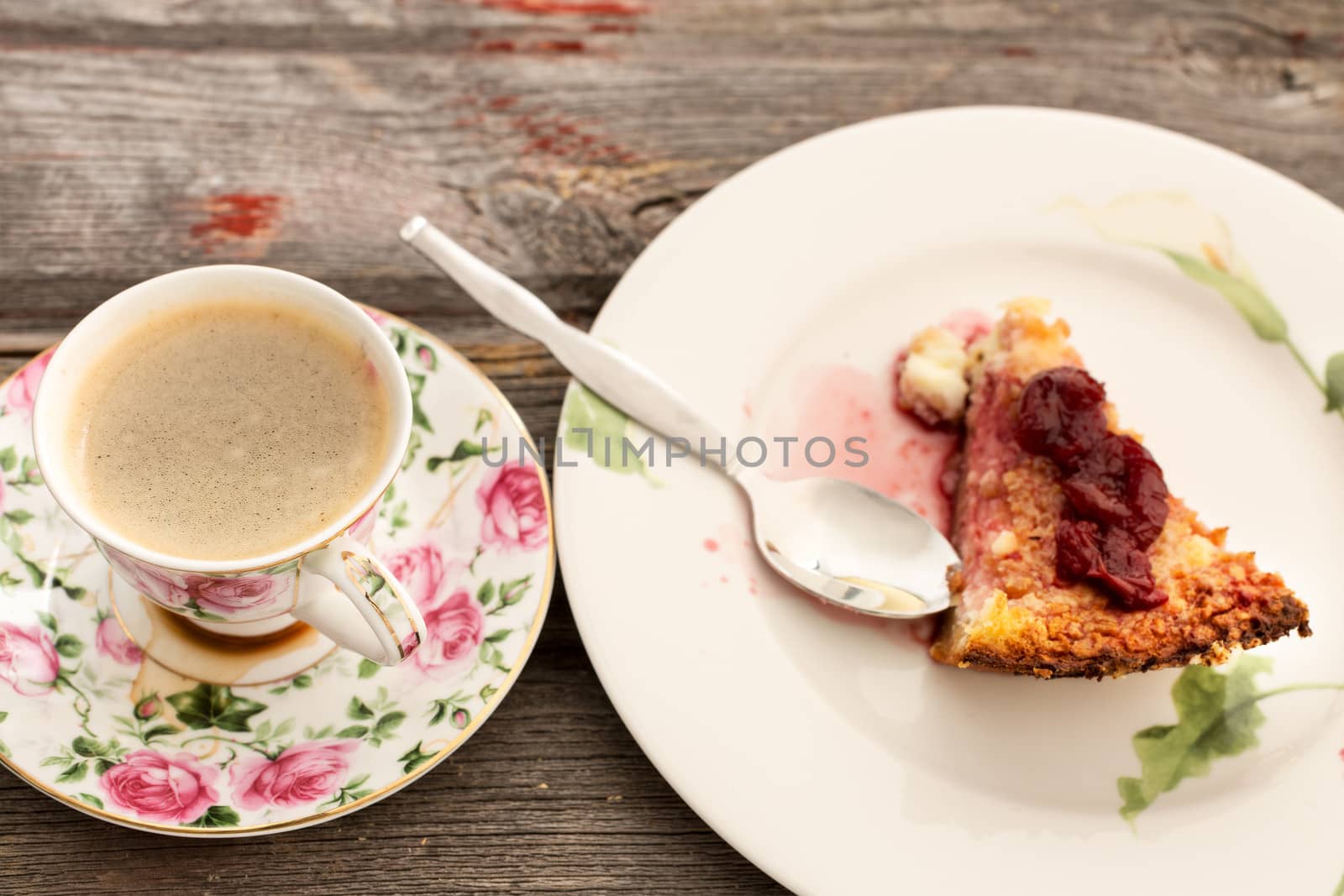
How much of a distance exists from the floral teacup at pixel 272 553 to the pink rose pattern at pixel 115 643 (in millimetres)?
208

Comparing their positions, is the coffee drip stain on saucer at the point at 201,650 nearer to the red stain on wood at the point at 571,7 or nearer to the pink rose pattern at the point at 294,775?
the pink rose pattern at the point at 294,775

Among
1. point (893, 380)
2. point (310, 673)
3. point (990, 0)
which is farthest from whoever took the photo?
point (990, 0)

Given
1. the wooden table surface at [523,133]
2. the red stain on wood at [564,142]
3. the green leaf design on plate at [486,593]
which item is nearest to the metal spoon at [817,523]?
the wooden table surface at [523,133]

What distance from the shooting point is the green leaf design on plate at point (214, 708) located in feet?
6.09

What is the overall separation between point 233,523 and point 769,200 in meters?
1.40

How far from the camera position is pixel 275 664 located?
6.35 feet

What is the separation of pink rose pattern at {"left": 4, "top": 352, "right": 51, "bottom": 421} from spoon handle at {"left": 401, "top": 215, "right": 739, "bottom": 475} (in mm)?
747

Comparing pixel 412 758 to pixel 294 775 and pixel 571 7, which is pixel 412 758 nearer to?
pixel 294 775

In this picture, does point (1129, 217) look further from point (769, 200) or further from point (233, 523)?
point (233, 523)

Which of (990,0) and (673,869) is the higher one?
(990,0)

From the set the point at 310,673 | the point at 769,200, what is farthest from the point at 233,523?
the point at 769,200

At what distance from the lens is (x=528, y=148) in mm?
2719

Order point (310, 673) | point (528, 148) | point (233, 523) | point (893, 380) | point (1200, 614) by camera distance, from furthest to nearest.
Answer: point (528, 148)
point (893, 380)
point (1200, 614)
point (310, 673)
point (233, 523)

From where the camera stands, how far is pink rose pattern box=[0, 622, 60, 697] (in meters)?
1.78
